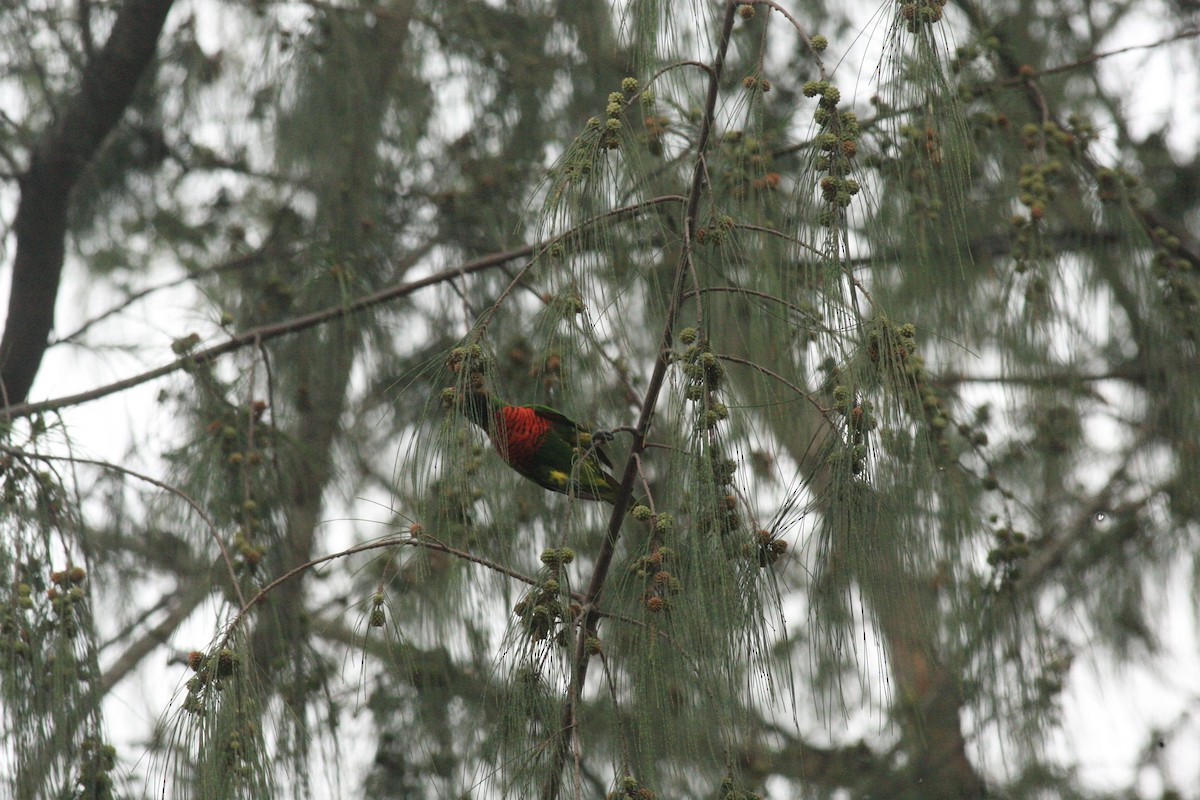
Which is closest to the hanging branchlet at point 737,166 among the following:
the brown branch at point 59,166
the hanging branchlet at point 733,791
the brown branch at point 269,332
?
the brown branch at point 269,332

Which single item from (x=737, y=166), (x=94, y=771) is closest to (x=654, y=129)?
(x=737, y=166)

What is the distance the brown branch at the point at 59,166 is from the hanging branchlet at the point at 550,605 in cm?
174

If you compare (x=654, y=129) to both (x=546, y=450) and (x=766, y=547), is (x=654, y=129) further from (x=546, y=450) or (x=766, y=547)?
(x=766, y=547)

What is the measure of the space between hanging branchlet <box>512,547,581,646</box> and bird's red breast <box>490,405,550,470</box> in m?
0.56

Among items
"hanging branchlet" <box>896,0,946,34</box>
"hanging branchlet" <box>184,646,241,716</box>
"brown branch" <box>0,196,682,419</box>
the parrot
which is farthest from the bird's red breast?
"hanging branchlet" <box>896,0,946,34</box>

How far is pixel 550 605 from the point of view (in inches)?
44.0

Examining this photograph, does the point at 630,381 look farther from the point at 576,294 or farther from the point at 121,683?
the point at 121,683

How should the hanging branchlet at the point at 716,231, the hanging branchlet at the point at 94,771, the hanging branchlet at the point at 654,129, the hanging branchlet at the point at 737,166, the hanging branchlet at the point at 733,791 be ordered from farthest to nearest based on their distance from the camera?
the hanging branchlet at the point at 737,166 → the hanging branchlet at the point at 654,129 → the hanging branchlet at the point at 94,771 → the hanging branchlet at the point at 716,231 → the hanging branchlet at the point at 733,791

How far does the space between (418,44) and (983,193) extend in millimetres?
1343

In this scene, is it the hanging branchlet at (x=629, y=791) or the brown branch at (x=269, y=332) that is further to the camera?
the brown branch at (x=269, y=332)

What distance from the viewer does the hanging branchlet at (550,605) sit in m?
1.12

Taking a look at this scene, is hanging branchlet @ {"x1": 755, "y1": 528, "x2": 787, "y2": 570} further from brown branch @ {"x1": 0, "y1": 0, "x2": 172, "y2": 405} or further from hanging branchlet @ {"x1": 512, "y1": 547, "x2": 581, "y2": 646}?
brown branch @ {"x1": 0, "y1": 0, "x2": 172, "y2": 405}

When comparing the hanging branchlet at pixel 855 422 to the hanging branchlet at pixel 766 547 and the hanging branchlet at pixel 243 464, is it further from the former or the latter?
the hanging branchlet at pixel 243 464

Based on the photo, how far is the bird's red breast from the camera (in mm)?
1752
